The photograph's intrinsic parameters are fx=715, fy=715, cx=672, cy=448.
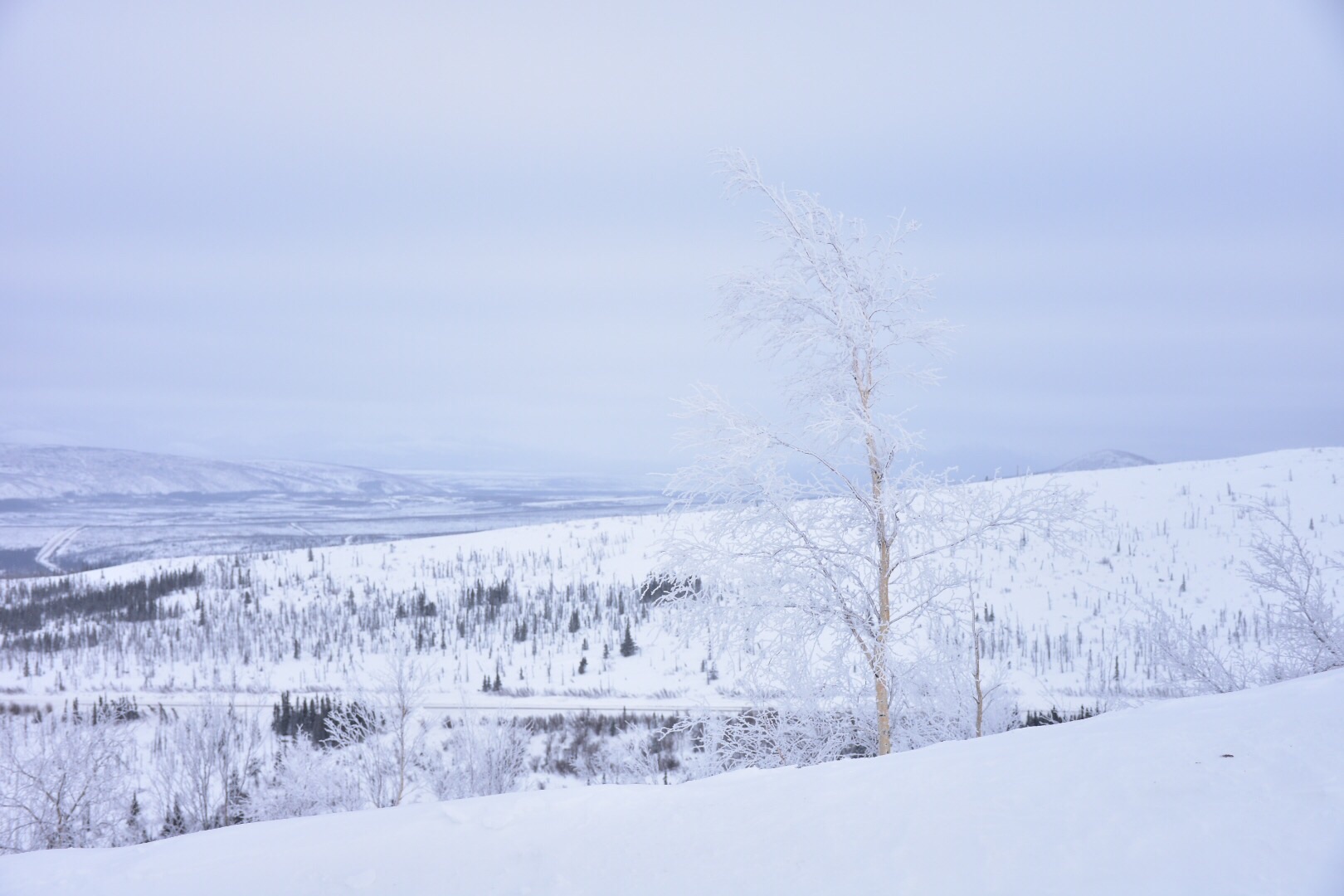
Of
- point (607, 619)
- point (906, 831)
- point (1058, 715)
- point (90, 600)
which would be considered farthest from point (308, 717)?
point (90, 600)

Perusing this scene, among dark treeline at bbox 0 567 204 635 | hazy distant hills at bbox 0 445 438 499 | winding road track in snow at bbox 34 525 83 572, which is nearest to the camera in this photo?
dark treeline at bbox 0 567 204 635

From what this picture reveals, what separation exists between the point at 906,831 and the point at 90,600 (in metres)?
51.5

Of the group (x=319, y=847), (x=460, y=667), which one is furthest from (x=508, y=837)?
(x=460, y=667)

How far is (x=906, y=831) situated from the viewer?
418 cm

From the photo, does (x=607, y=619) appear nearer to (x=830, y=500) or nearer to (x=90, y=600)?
(x=830, y=500)

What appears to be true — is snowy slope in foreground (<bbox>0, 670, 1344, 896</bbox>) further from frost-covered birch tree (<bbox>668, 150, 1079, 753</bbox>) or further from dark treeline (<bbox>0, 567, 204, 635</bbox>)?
dark treeline (<bbox>0, 567, 204, 635</bbox>)

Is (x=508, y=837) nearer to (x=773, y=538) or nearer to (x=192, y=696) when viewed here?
(x=773, y=538)

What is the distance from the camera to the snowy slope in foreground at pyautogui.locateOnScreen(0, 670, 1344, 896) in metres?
3.52

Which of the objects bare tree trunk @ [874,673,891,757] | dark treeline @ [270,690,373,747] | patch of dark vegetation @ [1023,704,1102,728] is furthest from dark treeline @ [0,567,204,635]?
bare tree trunk @ [874,673,891,757]

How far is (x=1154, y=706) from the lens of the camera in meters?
5.99

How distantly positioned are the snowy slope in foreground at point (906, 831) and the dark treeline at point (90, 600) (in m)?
39.7

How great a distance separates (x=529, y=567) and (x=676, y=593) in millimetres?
37963

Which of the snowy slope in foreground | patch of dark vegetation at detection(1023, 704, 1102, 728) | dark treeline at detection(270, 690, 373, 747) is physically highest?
the snowy slope in foreground

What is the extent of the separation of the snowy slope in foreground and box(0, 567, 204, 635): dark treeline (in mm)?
39696
